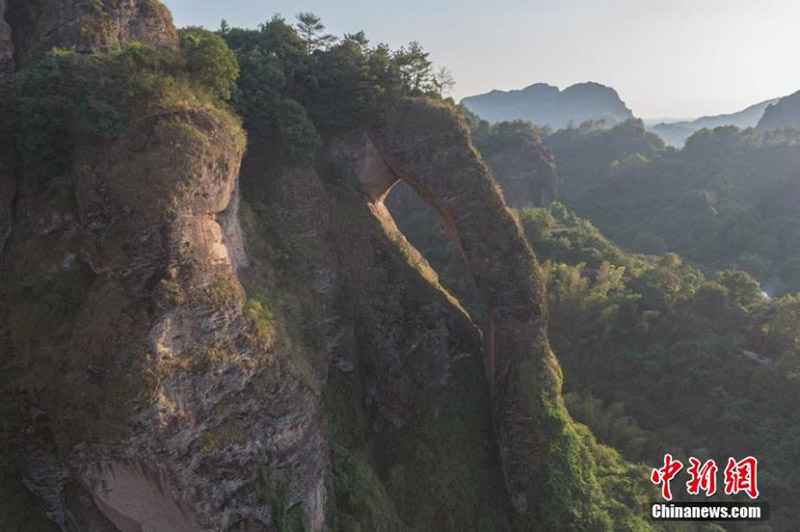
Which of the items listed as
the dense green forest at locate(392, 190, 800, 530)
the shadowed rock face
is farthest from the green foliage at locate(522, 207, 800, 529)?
the shadowed rock face

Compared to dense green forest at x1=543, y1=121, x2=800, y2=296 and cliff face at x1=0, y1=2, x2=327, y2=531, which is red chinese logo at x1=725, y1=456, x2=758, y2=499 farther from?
dense green forest at x1=543, y1=121, x2=800, y2=296

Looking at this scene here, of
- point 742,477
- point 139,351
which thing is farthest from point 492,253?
point 742,477

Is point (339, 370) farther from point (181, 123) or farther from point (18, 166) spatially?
point (18, 166)

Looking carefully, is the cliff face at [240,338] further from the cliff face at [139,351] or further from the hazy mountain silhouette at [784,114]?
the hazy mountain silhouette at [784,114]

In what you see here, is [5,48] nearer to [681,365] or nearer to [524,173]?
[681,365]

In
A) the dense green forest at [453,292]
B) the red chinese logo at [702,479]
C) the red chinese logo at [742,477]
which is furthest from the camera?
the red chinese logo at [702,479]

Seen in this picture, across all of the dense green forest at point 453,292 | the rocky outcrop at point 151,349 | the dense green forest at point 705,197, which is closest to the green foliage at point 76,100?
the dense green forest at point 453,292

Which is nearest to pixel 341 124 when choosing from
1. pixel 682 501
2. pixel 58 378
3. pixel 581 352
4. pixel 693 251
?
pixel 58 378
